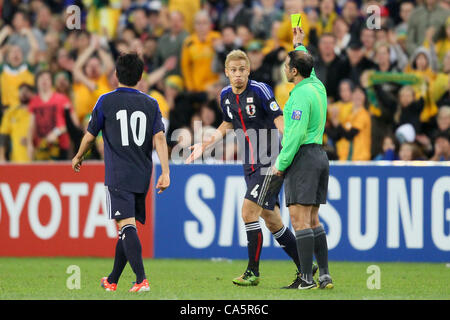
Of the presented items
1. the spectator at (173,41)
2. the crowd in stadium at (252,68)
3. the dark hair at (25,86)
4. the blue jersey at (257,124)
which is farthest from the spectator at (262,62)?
the blue jersey at (257,124)

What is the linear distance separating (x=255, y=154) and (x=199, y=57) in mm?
6615

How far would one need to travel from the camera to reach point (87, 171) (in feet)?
42.1

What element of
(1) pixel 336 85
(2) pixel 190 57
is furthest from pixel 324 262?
(2) pixel 190 57

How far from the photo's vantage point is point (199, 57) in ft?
51.1

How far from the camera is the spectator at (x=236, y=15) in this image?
16438mm

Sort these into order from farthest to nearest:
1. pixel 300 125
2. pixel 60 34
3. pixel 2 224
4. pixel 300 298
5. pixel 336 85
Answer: pixel 60 34, pixel 336 85, pixel 2 224, pixel 300 125, pixel 300 298

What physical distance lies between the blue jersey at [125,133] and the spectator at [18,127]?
702 cm

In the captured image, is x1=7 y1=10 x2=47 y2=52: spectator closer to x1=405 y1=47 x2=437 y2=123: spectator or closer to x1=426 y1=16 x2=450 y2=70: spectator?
x1=405 y1=47 x2=437 y2=123: spectator

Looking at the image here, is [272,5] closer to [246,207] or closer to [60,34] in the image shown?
[60,34]

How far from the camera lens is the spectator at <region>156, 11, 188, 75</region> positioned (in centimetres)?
1605

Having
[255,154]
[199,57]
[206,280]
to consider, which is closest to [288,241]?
[255,154]

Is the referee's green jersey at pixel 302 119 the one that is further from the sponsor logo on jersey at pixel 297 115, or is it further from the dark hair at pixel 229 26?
the dark hair at pixel 229 26

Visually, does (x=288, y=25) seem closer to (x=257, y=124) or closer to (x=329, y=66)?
(x=329, y=66)

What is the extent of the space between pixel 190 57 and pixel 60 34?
10.9 feet
